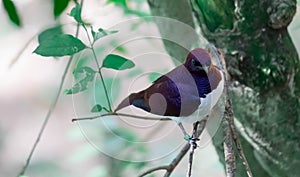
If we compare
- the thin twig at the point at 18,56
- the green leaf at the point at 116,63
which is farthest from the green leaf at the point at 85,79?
the thin twig at the point at 18,56

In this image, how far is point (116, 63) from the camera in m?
0.49

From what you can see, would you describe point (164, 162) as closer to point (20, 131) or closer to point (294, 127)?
point (294, 127)

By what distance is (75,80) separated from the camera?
1.68ft

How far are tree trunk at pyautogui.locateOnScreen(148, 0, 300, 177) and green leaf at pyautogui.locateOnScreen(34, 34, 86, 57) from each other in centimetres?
15

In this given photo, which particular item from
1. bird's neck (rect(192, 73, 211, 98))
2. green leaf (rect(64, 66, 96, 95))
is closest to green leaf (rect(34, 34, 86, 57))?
green leaf (rect(64, 66, 96, 95))

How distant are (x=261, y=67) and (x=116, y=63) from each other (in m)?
0.16

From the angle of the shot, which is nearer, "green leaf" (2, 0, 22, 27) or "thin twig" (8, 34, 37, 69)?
"green leaf" (2, 0, 22, 27)

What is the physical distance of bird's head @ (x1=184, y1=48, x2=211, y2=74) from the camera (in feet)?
1.38

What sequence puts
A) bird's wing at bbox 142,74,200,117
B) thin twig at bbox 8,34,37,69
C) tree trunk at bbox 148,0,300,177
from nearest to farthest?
bird's wing at bbox 142,74,200,117 < tree trunk at bbox 148,0,300,177 < thin twig at bbox 8,34,37,69

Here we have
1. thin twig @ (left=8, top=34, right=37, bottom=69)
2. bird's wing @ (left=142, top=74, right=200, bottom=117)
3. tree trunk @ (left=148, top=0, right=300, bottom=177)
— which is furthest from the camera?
thin twig @ (left=8, top=34, right=37, bottom=69)

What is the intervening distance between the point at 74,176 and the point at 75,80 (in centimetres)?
41

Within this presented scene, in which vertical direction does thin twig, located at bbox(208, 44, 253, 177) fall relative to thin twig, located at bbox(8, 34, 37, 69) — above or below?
below

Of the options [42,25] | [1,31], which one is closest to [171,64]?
[42,25]

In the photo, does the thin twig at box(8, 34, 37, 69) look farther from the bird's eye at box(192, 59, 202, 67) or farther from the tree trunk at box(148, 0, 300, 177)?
the bird's eye at box(192, 59, 202, 67)
